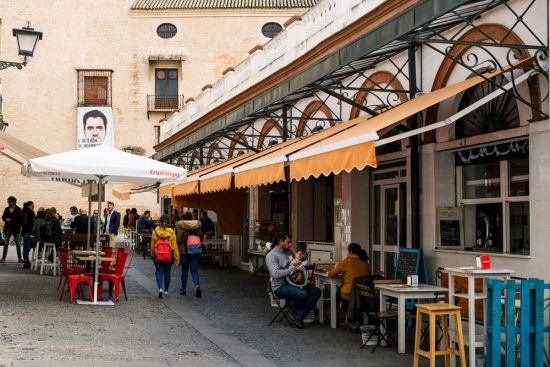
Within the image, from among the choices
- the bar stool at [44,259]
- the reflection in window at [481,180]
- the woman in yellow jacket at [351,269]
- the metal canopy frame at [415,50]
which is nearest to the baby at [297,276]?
the woman in yellow jacket at [351,269]

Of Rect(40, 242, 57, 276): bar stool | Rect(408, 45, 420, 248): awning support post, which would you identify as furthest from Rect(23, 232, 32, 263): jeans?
Rect(408, 45, 420, 248): awning support post

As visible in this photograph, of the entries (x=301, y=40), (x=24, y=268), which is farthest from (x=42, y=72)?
(x=301, y=40)

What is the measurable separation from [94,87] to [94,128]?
8.57 ft

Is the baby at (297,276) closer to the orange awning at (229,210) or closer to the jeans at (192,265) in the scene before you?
the jeans at (192,265)

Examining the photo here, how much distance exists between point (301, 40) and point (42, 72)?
36.6 meters

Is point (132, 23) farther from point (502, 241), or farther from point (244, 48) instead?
point (502, 241)

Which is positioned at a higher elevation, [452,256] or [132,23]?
[132,23]

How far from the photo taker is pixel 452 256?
11320 millimetres

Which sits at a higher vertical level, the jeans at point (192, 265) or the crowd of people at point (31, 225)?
the crowd of people at point (31, 225)

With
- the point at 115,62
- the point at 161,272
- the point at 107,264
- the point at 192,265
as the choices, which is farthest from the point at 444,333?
the point at 115,62

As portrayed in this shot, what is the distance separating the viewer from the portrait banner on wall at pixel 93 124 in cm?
5066

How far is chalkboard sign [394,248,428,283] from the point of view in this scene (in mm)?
11711

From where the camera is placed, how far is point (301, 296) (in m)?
11.8

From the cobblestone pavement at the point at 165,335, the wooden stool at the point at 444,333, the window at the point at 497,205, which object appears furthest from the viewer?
the window at the point at 497,205
